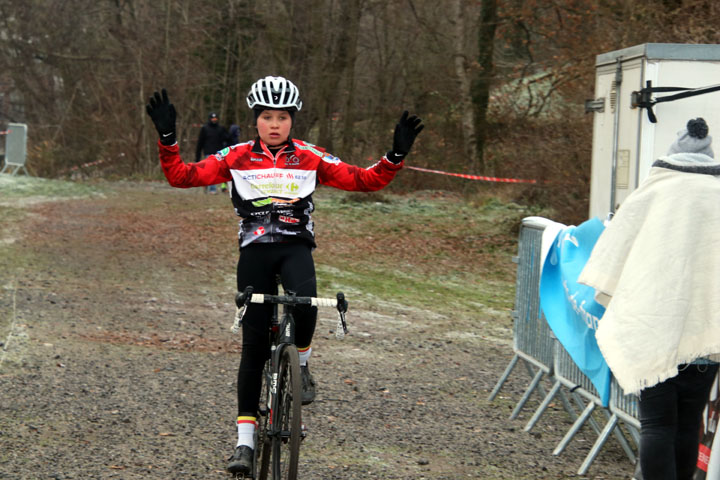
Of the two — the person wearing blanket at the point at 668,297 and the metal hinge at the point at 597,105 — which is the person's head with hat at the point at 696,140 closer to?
the person wearing blanket at the point at 668,297

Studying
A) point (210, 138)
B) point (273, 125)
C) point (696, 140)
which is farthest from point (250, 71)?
point (696, 140)

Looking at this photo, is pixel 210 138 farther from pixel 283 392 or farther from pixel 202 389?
pixel 283 392

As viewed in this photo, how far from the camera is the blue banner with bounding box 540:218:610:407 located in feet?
18.0

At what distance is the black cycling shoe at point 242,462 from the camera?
4.94 meters

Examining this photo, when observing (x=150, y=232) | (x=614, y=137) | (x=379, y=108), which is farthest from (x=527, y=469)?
(x=379, y=108)

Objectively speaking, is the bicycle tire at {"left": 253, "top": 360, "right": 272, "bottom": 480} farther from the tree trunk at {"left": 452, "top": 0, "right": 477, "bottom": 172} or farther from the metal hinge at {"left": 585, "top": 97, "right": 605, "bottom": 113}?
the tree trunk at {"left": 452, "top": 0, "right": 477, "bottom": 172}

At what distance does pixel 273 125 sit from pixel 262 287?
2.79 feet

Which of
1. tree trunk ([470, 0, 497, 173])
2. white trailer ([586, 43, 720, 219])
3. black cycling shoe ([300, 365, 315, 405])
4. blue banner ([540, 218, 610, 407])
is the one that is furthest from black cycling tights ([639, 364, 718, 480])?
tree trunk ([470, 0, 497, 173])

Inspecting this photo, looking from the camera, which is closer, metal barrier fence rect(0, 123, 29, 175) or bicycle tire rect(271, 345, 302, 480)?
bicycle tire rect(271, 345, 302, 480)

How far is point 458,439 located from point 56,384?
301cm

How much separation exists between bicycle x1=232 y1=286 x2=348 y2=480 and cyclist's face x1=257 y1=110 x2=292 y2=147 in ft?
2.73

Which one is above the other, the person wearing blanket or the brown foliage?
the brown foliage

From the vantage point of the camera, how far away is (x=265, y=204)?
4.95m

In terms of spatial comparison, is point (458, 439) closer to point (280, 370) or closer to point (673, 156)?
point (280, 370)
